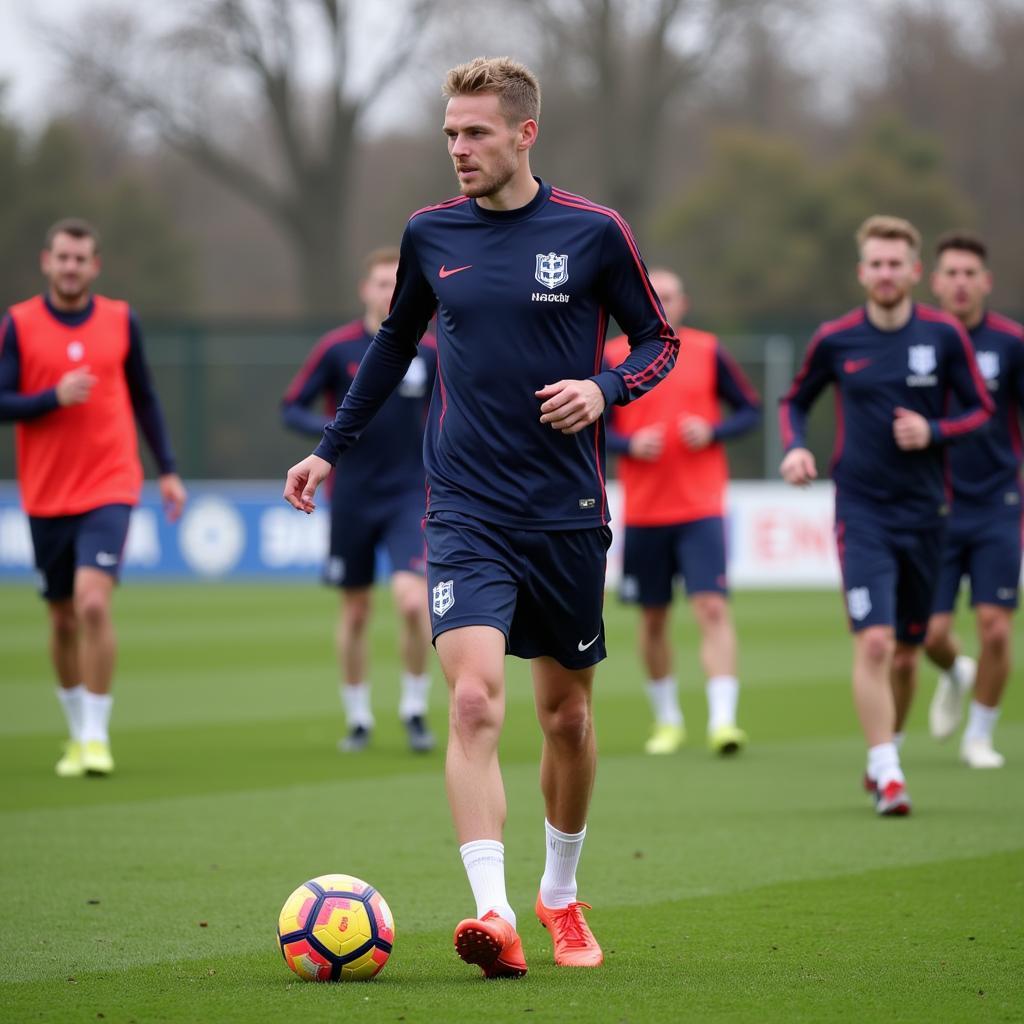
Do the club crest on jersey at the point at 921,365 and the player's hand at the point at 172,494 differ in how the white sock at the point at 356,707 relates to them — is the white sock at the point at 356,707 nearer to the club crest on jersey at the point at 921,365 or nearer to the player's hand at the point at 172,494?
the player's hand at the point at 172,494

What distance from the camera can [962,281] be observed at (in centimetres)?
976

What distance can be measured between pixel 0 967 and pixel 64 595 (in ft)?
14.4

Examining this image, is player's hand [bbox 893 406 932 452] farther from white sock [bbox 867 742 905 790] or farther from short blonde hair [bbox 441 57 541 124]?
short blonde hair [bbox 441 57 541 124]

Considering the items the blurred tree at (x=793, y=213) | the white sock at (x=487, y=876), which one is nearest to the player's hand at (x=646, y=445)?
the white sock at (x=487, y=876)

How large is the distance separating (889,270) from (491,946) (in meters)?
4.45

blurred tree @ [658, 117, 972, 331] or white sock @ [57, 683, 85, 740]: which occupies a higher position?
blurred tree @ [658, 117, 972, 331]

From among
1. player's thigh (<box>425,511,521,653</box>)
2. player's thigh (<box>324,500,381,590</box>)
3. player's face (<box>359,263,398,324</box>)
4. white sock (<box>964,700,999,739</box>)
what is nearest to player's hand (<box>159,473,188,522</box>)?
player's thigh (<box>324,500,381,590</box>)

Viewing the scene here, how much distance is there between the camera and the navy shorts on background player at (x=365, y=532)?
10695 mm

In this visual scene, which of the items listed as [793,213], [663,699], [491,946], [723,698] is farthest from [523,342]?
[793,213]

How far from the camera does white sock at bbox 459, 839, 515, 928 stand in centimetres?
502

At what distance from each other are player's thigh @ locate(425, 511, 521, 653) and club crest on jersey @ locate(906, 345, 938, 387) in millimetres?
3614

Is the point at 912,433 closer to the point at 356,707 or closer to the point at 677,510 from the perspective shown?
the point at 677,510

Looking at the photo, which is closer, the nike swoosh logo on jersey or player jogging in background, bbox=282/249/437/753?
the nike swoosh logo on jersey

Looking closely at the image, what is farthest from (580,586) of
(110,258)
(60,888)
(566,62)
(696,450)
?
(110,258)
